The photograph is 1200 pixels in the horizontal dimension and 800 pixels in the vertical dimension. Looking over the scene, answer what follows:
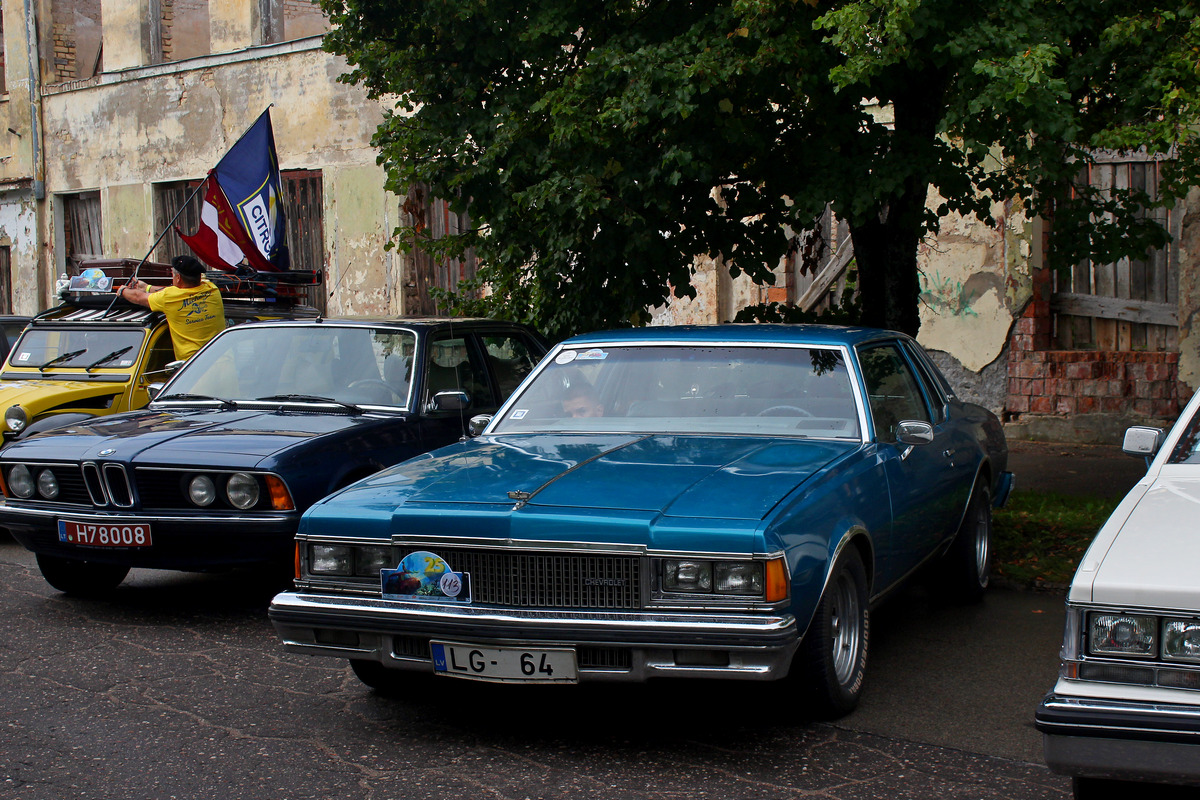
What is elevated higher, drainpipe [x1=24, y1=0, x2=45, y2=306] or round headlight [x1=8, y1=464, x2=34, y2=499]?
drainpipe [x1=24, y1=0, x2=45, y2=306]

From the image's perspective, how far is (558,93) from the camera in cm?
722

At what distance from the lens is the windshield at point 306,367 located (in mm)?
7012

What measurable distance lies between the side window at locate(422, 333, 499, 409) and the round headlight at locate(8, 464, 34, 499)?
209 centimetres

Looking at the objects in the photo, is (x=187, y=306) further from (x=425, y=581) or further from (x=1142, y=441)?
(x=1142, y=441)

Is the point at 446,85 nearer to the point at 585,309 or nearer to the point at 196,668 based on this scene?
the point at 585,309

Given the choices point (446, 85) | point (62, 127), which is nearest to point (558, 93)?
point (446, 85)

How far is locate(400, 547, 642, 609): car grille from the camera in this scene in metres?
4.07

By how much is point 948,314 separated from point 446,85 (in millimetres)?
6348

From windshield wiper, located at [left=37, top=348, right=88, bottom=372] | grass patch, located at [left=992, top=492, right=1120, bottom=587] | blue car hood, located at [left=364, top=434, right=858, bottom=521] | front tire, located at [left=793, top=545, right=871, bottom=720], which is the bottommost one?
grass patch, located at [left=992, top=492, right=1120, bottom=587]

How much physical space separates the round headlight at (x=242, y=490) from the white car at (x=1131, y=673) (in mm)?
3959

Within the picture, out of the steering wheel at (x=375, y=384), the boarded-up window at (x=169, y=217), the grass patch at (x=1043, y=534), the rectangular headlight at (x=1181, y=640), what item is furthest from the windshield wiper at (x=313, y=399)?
the boarded-up window at (x=169, y=217)

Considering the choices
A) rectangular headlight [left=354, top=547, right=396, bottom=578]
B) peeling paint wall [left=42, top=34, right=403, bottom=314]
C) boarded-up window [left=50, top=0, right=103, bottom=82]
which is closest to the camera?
rectangular headlight [left=354, top=547, right=396, bottom=578]

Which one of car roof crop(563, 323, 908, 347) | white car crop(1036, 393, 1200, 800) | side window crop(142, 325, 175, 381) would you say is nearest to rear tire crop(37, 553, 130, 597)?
side window crop(142, 325, 175, 381)

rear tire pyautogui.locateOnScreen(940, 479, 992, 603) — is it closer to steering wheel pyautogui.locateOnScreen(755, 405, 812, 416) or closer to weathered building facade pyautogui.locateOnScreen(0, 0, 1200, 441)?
steering wheel pyautogui.locateOnScreen(755, 405, 812, 416)
